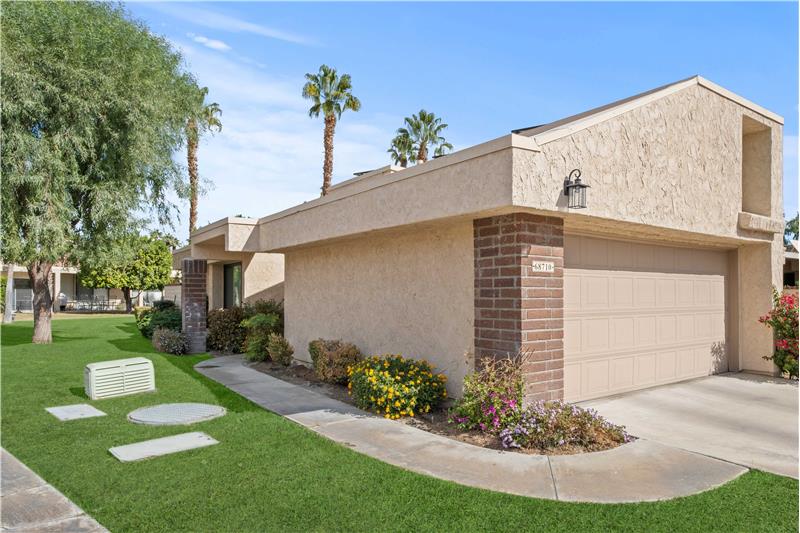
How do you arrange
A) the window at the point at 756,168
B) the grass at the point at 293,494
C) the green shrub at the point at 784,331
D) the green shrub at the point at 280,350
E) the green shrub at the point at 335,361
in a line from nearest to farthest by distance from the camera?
the grass at the point at 293,494
the green shrub at the point at 335,361
the green shrub at the point at 784,331
the window at the point at 756,168
the green shrub at the point at 280,350

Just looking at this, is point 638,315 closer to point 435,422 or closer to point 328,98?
point 435,422

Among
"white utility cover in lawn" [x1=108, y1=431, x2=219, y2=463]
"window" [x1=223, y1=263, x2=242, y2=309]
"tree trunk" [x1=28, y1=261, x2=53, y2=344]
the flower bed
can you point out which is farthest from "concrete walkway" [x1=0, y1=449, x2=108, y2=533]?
"tree trunk" [x1=28, y1=261, x2=53, y2=344]

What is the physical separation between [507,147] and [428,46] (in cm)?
482

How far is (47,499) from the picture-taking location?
15.0ft

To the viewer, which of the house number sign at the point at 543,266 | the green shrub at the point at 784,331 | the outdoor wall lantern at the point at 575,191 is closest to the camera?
the outdoor wall lantern at the point at 575,191

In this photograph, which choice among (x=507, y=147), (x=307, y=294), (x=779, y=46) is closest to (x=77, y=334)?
(x=307, y=294)

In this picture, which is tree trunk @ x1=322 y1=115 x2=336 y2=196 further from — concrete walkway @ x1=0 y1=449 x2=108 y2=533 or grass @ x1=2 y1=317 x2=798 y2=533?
concrete walkway @ x1=0 y1=449 x2=108 y2=533

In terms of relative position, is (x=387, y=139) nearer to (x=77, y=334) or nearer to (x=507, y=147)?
(x=77, y=334)

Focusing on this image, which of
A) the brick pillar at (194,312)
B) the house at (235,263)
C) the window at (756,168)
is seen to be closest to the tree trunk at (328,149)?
the house at (235,263)

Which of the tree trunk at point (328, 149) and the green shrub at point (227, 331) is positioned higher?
the tree trunk at point (328, 149)

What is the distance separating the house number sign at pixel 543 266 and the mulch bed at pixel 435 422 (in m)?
2.11

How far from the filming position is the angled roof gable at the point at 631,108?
20.5 ft

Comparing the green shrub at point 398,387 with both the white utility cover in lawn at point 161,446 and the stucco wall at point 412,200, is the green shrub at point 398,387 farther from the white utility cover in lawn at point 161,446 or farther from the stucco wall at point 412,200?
the white utility cover in lawn at point 161,446

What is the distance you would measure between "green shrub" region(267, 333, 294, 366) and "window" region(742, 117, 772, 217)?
10.1 metres
